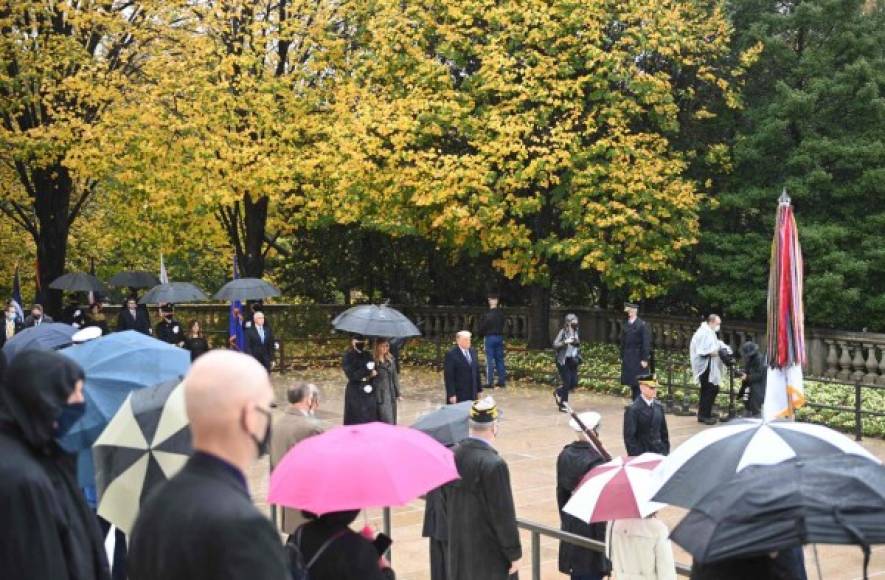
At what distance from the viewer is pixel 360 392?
15.1 metres

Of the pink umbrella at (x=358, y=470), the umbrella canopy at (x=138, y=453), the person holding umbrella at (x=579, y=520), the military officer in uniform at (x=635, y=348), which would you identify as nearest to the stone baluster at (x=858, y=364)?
the military officer in uniform at (x=635, y=348)

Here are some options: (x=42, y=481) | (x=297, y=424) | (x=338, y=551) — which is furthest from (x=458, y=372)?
(x=42, y=481)

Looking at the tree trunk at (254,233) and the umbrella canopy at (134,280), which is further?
the tree trunk at (254,233)

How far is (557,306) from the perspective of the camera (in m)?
32.4

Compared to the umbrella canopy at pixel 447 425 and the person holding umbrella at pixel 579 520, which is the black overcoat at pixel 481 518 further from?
the person holding umbrella at pixel 579 520

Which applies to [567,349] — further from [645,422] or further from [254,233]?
[254,233]

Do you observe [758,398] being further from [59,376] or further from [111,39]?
[111,39]

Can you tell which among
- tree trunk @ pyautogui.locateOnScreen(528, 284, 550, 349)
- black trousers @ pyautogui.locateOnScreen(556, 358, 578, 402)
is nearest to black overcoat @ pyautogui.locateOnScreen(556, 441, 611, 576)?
black trousers @ pyautogui.locateOnScreen(556, 358, 578, 402)

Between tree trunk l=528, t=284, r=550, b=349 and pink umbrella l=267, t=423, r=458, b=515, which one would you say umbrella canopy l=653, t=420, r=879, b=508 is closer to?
pink umbrella l=267, t=423, r=458, b=515

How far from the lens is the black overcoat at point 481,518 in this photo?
7723mm

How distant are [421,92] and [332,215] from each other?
139 inches

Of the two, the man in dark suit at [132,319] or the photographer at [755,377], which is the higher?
the man in dark suit at [132,319]

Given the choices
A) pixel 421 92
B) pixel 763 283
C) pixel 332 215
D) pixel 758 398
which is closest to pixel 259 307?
pixel 332 215

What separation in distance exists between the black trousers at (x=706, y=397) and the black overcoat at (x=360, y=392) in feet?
21.4
